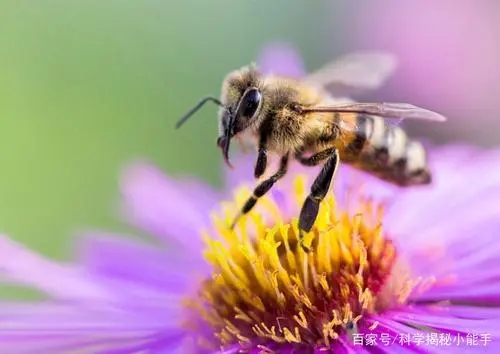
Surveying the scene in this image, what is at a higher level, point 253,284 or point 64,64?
point 64,64

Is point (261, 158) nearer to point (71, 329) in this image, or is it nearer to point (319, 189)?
point (319, 189)

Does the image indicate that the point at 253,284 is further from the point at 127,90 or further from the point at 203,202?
the point at 127,90

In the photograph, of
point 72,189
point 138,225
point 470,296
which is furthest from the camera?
point 72,189

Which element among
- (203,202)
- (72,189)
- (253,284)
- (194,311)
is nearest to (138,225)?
(203,202)

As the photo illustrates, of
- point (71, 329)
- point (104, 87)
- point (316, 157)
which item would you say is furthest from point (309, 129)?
point (104, 87)

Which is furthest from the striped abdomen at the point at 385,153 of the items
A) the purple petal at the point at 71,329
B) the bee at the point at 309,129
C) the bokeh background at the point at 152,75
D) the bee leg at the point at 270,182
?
the bokeh background at the point at 152,75
